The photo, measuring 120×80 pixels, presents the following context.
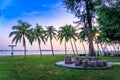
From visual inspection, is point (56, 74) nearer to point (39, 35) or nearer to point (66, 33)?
point (39, 35)

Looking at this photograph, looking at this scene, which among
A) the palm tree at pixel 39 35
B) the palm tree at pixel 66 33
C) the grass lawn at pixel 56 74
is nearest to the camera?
the grass lawn at pixel 56 74

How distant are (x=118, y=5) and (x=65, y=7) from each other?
22243 mm

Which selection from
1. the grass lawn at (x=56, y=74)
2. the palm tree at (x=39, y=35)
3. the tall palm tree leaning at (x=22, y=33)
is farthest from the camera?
the palm tree at (x=39, y=35)

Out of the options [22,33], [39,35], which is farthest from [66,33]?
[22,33]

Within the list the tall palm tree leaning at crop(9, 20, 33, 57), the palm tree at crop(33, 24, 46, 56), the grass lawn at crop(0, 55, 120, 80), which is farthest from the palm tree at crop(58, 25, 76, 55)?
the grass lawn at crop(0, 55, 120, 80)

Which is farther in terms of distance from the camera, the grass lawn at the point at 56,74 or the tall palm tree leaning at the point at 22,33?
the tall palm tree leaning at the point at 22,33

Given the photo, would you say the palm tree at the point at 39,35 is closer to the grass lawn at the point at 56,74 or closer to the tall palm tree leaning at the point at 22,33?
the tall palm tree leaning at the point at 22,33

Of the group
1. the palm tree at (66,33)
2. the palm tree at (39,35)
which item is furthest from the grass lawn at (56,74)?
the palm tree at (66,33)

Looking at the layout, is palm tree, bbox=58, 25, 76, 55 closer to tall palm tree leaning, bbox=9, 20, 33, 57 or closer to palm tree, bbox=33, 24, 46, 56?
palm tree, bbox=33, 24, 46, 56

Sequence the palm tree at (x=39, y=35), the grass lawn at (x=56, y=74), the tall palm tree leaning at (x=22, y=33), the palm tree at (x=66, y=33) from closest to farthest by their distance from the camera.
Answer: the grass lawn at (x=56, y=74) < the tall palm tree leaning at (x=22, y=33) < the palm tree at (x=39, y=35) < the palm tree at (x=66, y=33)

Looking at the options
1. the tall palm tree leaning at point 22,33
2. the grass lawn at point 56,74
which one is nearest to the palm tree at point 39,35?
the tall palm tree leaning at point 22,33

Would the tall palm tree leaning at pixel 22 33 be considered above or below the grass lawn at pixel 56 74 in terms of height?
above

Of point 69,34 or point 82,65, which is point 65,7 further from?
point 69,34

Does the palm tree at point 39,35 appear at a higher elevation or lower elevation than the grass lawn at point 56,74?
higher
